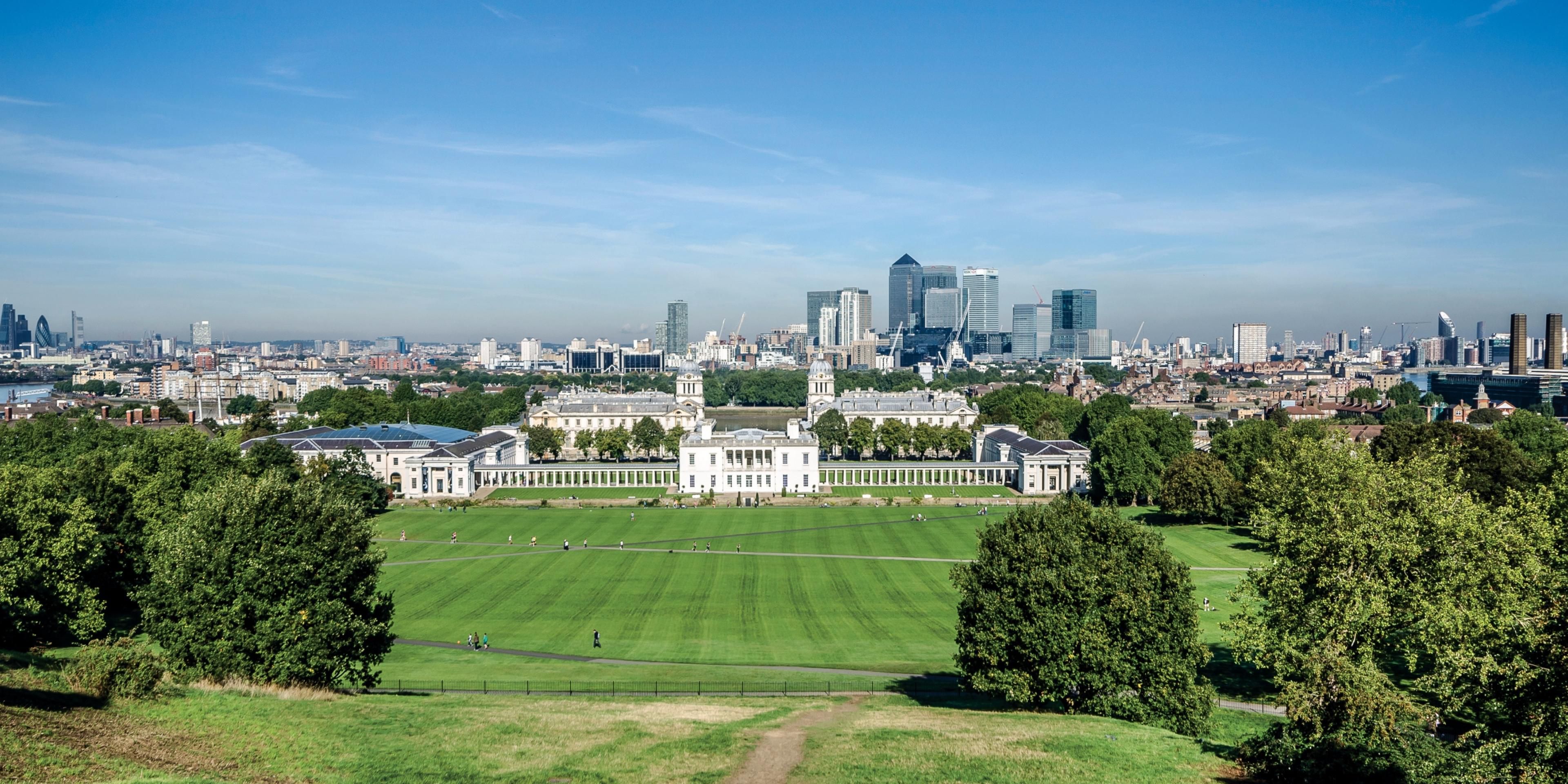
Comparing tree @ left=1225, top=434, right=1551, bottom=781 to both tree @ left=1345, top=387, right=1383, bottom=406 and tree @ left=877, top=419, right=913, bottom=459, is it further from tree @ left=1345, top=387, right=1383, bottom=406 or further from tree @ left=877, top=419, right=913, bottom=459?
tree @ left=1345, top=387, right=1383, bottom=406

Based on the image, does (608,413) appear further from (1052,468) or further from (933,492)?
(1052,468)

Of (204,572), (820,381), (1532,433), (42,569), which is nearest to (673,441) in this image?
(820,381)

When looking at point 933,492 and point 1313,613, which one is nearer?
point 1313,613

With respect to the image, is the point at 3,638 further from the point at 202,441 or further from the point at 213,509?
the point at 202,441

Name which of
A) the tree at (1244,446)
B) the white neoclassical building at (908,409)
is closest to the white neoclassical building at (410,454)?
the white neoclassical building at (908,409)

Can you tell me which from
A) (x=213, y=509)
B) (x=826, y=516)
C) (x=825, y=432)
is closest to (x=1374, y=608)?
(x=213, y=509)
